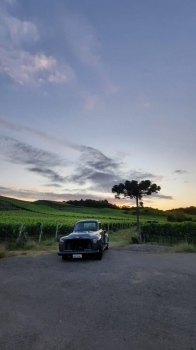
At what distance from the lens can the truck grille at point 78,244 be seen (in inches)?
508

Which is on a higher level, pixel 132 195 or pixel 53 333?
pixel 132 195

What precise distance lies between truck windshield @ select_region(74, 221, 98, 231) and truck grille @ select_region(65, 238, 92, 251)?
2.04 metres

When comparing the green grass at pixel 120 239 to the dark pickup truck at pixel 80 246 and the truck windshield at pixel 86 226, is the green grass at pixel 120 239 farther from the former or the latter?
the dark pickup truck at pixel 80 246

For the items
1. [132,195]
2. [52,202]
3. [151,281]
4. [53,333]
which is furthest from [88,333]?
[52,202]

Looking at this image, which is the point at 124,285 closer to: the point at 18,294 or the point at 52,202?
the point at 18,294

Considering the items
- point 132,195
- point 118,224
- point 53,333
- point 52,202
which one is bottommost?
point 53,333

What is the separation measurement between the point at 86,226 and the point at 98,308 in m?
8.88

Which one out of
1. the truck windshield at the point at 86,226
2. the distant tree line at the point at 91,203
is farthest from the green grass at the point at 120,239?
the distant tree line at the point at 91,203

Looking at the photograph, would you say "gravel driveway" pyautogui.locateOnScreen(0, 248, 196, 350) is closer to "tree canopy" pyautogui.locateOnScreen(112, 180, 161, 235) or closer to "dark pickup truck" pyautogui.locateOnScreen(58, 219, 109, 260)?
"dark pickup truck" pyautogui.locateOnScreen(58, 219, 109, 260)

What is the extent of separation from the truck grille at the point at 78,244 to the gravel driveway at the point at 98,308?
195 centimetres

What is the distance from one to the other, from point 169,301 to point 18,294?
3806 millimetres

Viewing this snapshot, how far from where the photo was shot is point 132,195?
4619cm

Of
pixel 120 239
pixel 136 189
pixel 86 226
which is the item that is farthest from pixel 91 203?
pixel 86 226

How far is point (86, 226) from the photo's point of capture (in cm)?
1521
